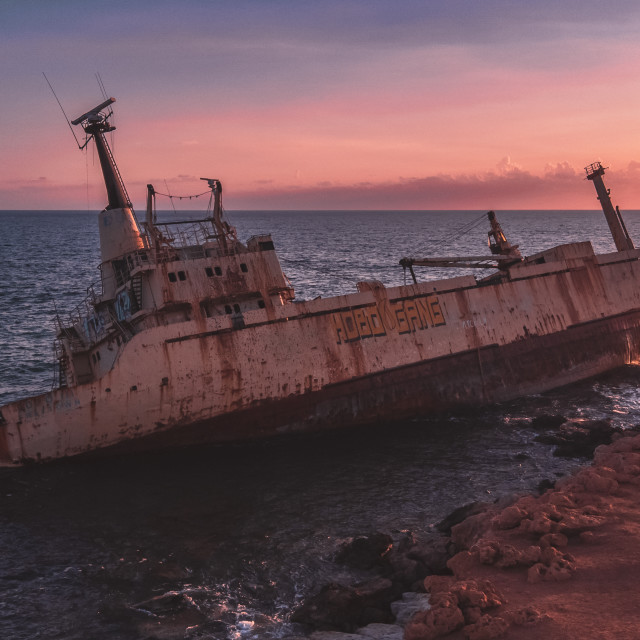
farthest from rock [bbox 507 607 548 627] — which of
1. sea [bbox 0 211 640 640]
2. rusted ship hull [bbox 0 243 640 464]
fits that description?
rusted ship hull [bbox 0 243 640 464]

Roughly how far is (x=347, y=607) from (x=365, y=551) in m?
2.12

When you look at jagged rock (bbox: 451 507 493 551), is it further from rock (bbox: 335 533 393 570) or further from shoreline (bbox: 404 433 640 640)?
rock (bbox: 335 533 393 570)

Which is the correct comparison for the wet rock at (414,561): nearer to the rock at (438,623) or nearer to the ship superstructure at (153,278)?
the rock at (438,623)

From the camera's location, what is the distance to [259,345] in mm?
18672

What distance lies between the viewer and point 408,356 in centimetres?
2069

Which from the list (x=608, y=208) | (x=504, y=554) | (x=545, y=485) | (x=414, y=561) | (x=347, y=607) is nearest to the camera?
(x=504, y=554)

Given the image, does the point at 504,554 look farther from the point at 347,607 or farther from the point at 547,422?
the point at 547,422

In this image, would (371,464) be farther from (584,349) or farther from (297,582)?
(584,349)

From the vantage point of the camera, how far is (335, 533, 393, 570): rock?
11906 millimetres

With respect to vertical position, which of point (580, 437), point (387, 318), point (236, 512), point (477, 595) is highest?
point (387, 318)

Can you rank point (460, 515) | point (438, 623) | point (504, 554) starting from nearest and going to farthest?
1. point (438, 623)
2. point (504, 554)
3. point (460, 515)

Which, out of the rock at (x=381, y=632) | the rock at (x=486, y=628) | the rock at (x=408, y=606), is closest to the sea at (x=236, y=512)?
the rock at (x=381, y=632)

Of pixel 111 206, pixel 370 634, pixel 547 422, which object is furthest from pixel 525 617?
pixel 111 206

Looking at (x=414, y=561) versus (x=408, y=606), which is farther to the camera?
(x=414, y=561)
